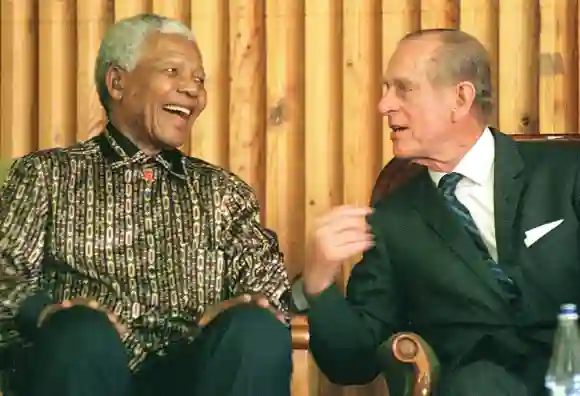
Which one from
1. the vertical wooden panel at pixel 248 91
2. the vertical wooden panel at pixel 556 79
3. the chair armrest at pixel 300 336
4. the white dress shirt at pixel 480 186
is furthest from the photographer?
the vertical wooden panel at pixel 248 91

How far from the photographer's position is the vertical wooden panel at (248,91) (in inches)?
99.0

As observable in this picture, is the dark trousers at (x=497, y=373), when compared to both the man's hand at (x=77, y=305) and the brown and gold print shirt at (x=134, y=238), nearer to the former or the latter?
the brown and gold print shirt at (x=134, y=238)

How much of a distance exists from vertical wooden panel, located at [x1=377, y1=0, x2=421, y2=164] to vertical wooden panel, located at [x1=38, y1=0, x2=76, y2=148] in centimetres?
80

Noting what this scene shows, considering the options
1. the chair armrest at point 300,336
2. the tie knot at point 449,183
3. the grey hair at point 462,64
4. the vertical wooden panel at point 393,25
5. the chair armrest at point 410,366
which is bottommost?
the chair armrest at point 300,336

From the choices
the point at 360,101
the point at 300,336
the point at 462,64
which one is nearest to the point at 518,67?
the point at 360,101

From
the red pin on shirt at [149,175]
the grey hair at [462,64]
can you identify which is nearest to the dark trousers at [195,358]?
the red pin on shirt at [149,175]

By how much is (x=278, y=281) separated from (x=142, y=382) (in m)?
0.32

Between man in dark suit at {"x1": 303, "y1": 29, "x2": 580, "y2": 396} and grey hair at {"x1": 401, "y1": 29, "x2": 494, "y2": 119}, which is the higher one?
grey hair at {"x1": 401, "y1": 29, "x2": 494, "y2": 119}

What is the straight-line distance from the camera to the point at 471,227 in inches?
74.3

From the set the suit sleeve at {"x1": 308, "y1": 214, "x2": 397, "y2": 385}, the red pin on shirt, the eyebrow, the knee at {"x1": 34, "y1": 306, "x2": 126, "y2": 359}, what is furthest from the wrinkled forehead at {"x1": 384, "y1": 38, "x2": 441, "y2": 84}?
the knee at {"x1": 34, "y1": 306, "x2": 126, "y2": 359}

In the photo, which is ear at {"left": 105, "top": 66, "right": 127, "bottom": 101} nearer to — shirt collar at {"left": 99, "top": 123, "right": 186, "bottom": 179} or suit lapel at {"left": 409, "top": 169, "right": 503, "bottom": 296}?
shirt collar at {"left": 99, "top": 123, "right": 186, "bottom": 179}

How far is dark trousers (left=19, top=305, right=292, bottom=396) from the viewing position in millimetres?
1549

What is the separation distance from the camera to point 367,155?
2480 mm

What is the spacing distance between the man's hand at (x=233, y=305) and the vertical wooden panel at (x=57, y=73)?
3.22 ft
